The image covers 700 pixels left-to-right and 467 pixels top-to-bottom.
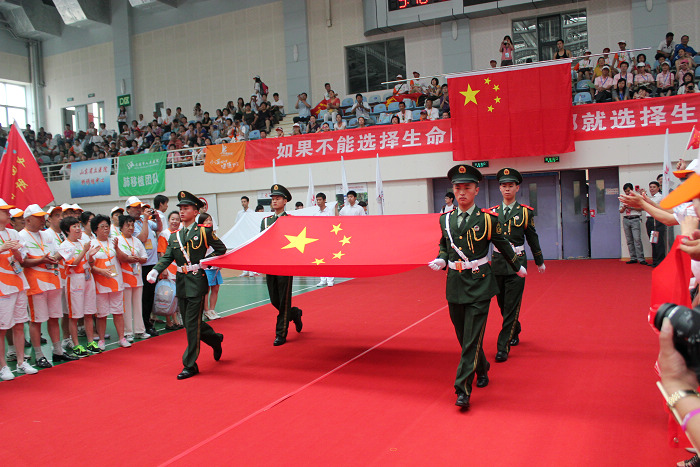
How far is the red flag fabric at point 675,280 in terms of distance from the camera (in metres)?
3.02

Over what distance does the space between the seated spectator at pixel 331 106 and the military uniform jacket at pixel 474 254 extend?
41.9ft

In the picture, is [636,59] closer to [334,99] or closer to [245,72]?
[334,99]

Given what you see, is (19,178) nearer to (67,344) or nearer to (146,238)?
(146,238)

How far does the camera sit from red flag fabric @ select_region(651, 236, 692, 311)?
302 cm

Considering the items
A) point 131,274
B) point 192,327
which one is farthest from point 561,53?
point 192,327

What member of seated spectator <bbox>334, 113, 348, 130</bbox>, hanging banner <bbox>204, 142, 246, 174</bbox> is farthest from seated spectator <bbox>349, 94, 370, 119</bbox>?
hanging banner <bbox>204, 142, 246, 174</bbox>

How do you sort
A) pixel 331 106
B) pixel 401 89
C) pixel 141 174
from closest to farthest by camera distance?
pixel 331 106 → pixel 401 89 → pixel 141 174

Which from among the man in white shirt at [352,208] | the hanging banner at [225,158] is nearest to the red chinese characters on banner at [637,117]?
the man in white shirt at [352,208]

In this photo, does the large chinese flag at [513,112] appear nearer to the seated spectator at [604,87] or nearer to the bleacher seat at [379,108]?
the seated spectator at [604,87]

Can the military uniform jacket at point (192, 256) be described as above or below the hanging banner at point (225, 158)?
below

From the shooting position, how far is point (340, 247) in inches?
219

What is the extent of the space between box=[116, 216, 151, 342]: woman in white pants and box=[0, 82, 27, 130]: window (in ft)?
66.4

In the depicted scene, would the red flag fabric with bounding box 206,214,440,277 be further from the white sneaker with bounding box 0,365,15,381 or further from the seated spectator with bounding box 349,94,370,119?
the seated spectator with bounding box 349,94,370,119

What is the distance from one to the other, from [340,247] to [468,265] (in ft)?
5.51
